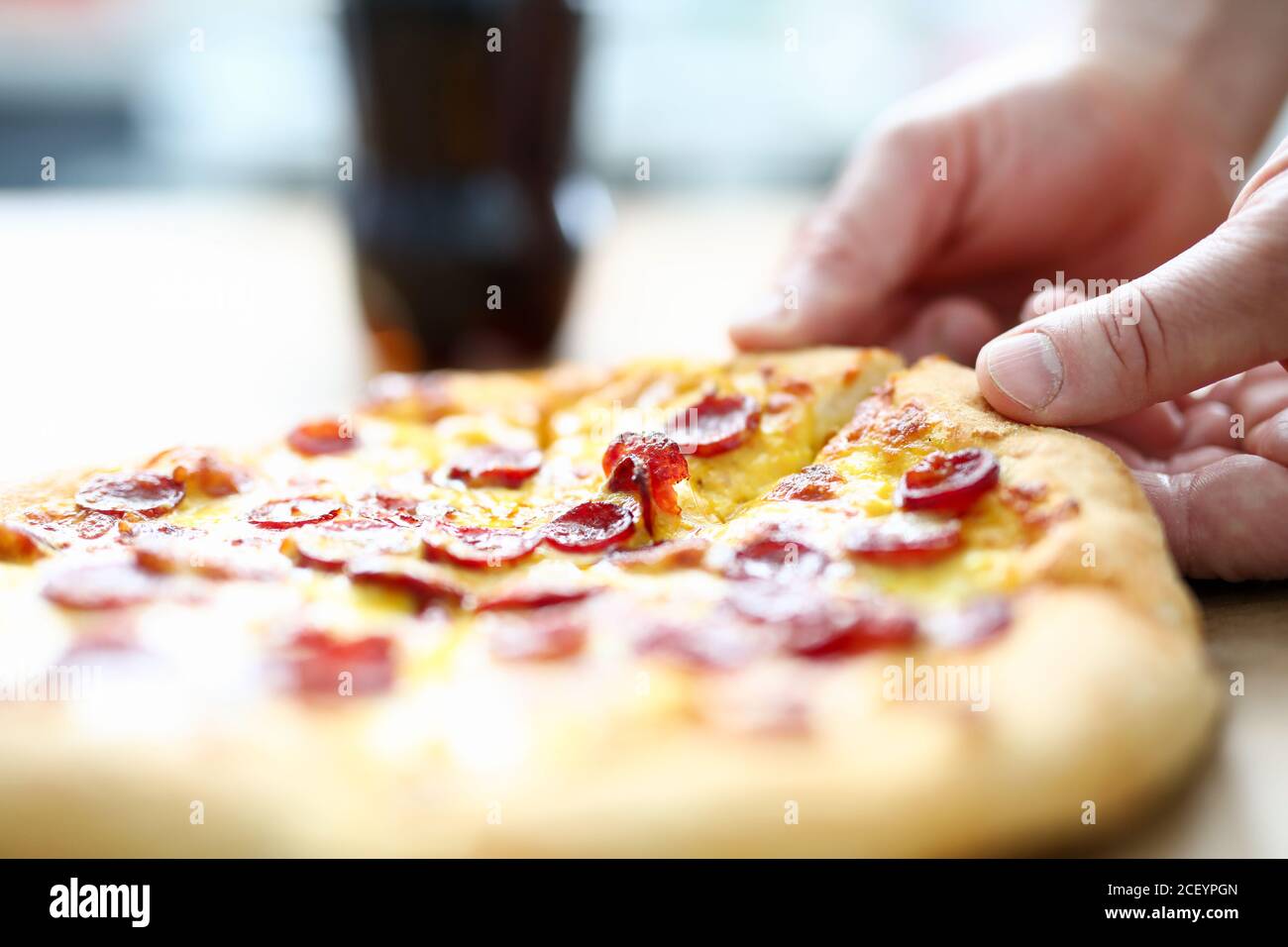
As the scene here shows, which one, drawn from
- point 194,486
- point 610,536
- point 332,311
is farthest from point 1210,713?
point 332,311

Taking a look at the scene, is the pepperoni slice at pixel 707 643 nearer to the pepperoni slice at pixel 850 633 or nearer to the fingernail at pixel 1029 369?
the pepperoni slice at pixel 850 633

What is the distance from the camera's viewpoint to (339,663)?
73.0 inches

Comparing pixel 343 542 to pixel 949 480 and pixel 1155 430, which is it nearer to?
pixel 949 480

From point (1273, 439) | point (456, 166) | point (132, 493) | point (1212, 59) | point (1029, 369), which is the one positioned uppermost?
point (1212, 59)

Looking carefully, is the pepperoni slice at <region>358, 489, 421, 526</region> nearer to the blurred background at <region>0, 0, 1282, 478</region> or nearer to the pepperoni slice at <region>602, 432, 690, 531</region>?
the pepperoni slice at <region>602, 432, 690, 531</region>

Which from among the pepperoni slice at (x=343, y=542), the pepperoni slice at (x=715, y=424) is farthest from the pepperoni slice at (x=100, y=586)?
the pepperoni slice at (x=715, y=424)

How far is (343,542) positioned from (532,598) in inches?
20.2

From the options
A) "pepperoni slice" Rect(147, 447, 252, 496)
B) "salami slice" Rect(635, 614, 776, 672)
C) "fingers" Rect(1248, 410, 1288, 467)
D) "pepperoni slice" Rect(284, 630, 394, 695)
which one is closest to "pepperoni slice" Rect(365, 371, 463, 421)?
"pepperoni slice" Rect(147, 447, 252, 496)

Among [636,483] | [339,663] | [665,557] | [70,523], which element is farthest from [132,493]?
[665,557]

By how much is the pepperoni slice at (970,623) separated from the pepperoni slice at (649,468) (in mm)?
707

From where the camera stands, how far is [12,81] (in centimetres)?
890

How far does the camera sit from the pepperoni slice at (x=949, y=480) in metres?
2.18

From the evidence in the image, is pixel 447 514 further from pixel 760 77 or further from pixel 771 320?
pixel 760 77
